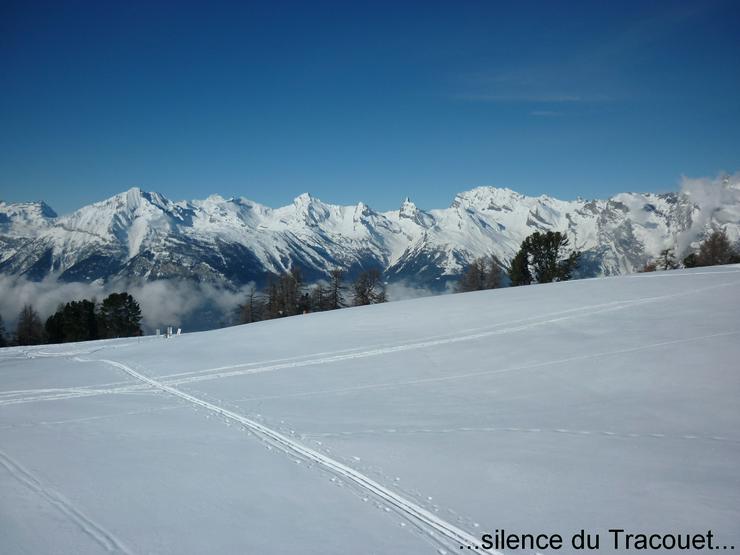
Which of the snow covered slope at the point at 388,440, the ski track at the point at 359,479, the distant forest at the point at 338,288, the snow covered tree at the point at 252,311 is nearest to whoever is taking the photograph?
the ski track at the point at 359,479

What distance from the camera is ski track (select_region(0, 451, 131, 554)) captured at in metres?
8.28

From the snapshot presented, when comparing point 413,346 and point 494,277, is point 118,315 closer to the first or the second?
point 494,277

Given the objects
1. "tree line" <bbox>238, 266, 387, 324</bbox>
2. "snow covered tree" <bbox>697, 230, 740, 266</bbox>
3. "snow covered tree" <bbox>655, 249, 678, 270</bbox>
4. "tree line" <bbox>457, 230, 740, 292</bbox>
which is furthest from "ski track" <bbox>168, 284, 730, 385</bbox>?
"snow covered tree" <bbox>697, 230, 740, 266</bbox>

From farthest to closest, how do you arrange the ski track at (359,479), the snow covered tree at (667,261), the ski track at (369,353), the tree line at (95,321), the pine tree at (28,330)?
the pine tree at (28,330) → the tree line at (95,321) → the snow covered tree at (667,261) → the ski track at (369,353) → the ski track at (359,479)

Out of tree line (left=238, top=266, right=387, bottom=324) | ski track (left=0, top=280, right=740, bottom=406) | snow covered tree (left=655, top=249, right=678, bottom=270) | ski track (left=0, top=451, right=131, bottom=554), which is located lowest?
ski track (left=0, top=451, right=131, bottom=554)

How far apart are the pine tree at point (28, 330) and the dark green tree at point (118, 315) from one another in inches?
524

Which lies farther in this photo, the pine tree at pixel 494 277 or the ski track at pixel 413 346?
the pine tree at pixel 494 277

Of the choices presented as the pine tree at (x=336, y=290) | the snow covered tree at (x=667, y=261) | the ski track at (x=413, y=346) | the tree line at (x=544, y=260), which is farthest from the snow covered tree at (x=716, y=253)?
the pine tree at (x=336, y=290)

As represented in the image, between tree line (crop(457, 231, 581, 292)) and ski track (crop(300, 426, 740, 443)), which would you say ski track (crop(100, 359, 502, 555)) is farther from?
tree line (crop(457, 231, 581, 292))

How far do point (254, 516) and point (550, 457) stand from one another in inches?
290

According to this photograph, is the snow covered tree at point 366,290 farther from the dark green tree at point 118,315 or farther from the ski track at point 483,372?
the ski track at point 483,372

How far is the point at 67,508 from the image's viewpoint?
943 cm

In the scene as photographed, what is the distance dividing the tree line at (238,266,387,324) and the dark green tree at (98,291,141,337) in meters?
20.5

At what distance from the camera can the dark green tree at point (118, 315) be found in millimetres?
75250
